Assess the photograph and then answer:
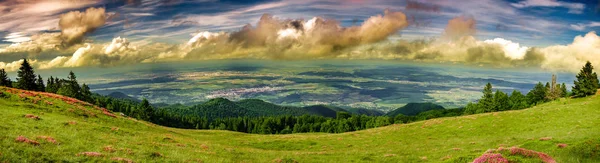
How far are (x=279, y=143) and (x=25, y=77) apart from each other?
115 meters

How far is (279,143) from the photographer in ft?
185

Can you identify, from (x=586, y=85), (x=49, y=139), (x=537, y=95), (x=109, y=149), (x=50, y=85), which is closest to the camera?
(x=49, y=139)

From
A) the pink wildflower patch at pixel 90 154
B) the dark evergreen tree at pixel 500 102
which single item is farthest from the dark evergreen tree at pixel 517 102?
the pink wildflower patch at pixel 90 154

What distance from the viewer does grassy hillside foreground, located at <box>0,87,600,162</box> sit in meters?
20.8

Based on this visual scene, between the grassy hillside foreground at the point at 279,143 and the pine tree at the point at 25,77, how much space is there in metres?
78.3

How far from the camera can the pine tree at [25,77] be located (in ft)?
369

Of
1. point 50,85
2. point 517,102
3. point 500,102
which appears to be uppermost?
point 50,85

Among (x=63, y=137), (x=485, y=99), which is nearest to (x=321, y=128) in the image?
(x=485, y=99)

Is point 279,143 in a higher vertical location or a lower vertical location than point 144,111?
higher

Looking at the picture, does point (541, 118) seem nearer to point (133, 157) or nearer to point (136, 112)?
point (133, 157)

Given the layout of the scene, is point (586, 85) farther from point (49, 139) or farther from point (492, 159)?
point (49, 139)

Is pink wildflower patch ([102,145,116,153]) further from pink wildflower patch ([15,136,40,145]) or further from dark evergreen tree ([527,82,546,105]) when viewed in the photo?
dark evergreen tree ([527,82,546,105])

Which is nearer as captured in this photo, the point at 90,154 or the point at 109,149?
the point at 90,154

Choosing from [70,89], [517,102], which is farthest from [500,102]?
[70,89]
